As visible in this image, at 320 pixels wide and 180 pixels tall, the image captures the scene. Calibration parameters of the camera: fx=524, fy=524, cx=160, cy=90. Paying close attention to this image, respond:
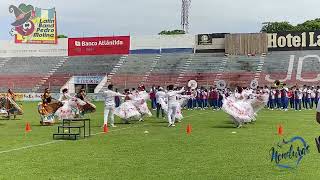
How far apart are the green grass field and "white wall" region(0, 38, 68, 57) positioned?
182ft

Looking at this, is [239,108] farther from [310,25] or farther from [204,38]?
[310,25]

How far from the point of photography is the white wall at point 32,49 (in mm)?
75062

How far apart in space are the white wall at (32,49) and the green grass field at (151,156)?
55.5 m

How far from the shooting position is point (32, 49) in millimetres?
76312

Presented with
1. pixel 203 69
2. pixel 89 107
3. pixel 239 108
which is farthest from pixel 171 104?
pixel 203 69

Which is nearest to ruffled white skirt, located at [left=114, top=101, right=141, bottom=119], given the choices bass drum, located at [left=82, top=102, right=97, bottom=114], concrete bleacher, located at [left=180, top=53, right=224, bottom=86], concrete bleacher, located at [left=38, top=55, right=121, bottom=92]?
bass drum, located at [left=82, top=102, right=97, bottom=114]

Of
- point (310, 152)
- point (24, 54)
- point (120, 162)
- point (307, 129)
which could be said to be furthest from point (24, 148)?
point (24, 54)

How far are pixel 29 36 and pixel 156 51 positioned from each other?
1707 cm

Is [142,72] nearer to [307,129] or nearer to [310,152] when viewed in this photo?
[307,129]

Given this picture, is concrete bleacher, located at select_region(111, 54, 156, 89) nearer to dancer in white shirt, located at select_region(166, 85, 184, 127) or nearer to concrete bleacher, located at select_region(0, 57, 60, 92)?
concrete bleacher, located at select_region(0, 57, 60, 92)

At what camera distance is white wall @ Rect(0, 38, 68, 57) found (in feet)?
246

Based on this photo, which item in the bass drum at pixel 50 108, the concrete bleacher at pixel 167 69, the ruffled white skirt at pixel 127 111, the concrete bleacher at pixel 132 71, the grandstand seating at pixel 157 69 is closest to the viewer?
the bass drum at pixel 50 108

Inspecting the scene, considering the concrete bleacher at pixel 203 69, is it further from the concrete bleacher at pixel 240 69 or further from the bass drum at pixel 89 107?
the bass drum at pixel 89 107

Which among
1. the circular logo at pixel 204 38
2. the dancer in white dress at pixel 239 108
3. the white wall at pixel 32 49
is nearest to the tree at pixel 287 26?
the circular logo at pixel 204 38
